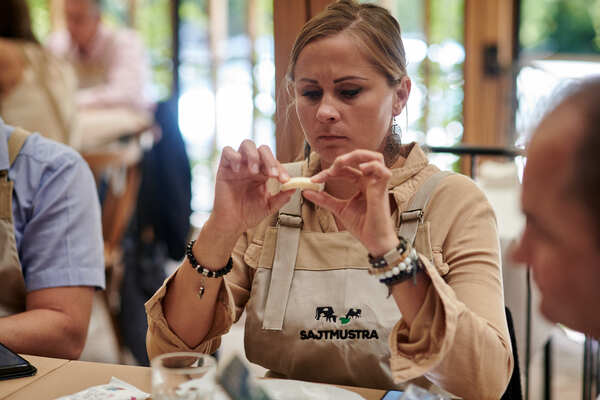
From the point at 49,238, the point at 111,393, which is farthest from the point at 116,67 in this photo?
the point at 111,393

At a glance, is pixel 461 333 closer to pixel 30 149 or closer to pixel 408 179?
pixel 408 179

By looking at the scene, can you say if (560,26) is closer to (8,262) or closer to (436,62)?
(436,62)

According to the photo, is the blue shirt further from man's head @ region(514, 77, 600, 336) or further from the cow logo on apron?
man's head @ region(514, 77, 600, 336)

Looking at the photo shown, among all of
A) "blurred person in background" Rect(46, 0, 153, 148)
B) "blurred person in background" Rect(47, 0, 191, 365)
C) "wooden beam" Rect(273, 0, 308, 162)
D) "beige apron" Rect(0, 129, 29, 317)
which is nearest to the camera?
"beige apron" Rect(0, 129, 29, 317)

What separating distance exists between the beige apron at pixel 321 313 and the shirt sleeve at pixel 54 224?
1.52ft

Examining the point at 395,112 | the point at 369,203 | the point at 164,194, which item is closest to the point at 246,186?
the point at 369,203

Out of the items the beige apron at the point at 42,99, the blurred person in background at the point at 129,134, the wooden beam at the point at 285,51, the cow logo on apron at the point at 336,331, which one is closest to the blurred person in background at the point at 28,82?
the beige apron at the point at 42,99

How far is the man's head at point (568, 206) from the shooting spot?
2.68ft

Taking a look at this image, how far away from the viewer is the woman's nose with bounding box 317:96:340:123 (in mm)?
1567

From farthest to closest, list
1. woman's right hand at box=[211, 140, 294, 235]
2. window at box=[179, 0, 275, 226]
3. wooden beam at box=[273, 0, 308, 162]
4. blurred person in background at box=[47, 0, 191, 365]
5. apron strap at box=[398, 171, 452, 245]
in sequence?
1. window at box=[179, 0, 275, 226]
2. blurred person in background at box=[47, 0, 191, 365]
3. wooden beam at box=[273, 0, 308, 162]
4. apron strap at box=[398, 171, 452, 245]
5. woman's right hand at box=[211, 140, 294, 235]

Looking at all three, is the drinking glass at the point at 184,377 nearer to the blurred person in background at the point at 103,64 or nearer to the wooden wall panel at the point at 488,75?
the blurred person in background at the point at 103,64

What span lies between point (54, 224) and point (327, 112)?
76 cm

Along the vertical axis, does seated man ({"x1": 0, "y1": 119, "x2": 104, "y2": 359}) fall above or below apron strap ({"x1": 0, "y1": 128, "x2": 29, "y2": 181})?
below

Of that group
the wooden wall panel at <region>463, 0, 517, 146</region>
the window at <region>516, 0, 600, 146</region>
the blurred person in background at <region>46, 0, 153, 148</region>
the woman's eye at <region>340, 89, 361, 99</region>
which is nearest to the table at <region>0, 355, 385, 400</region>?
the woman's eye at <region>340, 89, 361, 99</region>
